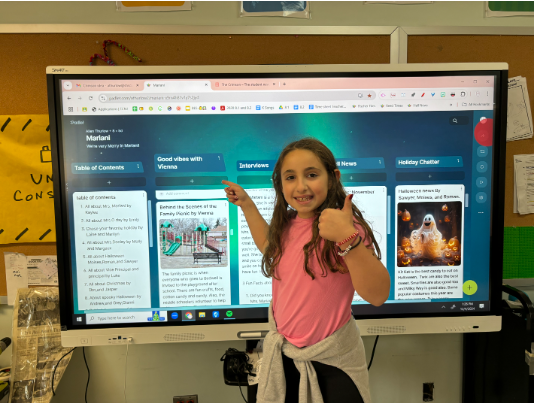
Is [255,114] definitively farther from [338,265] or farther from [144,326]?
[144,326]

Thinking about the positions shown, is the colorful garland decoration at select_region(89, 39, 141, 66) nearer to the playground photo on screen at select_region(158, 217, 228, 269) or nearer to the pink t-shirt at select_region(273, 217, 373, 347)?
the playground photo on screen at select_region(158, 217, 228, 269)

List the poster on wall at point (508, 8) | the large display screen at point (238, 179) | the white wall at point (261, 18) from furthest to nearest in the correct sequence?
the poster on wall at point (508, 8), the white wall at point (261, 18), the large display screen at point (238, 179)

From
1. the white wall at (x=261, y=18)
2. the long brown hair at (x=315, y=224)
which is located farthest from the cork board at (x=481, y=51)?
the long brown hair at (x=315, y=224)

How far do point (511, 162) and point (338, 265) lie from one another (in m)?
1.30

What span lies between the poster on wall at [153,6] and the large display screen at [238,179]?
42 centimetres

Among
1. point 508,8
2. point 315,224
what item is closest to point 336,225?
point 315,224

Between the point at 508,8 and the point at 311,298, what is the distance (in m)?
1.77

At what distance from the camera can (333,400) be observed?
3.43 feet

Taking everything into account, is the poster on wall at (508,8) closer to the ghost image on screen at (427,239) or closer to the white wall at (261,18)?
the white wall at (261,18)

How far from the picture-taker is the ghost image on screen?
1438mm

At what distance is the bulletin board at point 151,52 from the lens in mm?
1523

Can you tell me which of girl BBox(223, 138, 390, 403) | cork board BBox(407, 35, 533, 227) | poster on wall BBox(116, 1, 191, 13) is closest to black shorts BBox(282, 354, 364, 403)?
girl BBox(223, 138, 390, 403)

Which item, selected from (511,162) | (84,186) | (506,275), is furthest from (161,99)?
(506,275)

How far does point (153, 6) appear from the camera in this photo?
5.00 feet
